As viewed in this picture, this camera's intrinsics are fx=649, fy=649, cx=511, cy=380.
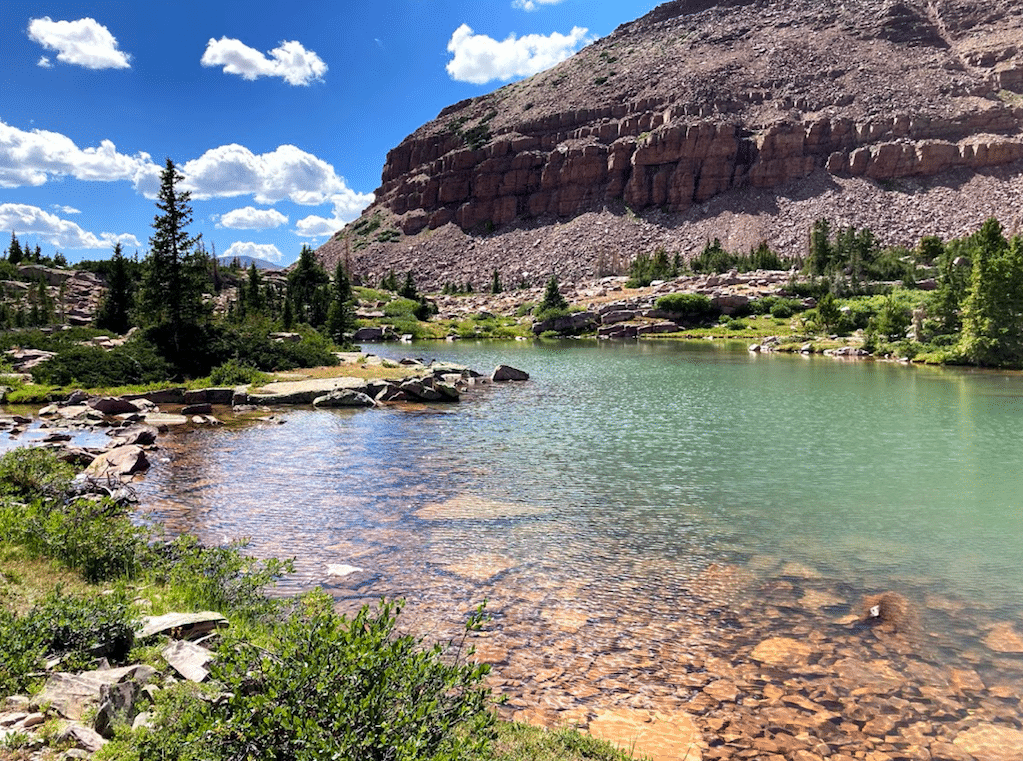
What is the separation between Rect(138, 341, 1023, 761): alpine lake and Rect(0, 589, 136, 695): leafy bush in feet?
11.6

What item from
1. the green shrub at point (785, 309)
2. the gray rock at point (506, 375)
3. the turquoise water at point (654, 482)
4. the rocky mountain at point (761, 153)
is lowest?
the turquoise water at point (654, 482)

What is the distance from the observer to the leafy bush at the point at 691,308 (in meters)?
86.2

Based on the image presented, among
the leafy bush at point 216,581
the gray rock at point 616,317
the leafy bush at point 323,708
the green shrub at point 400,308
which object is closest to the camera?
the leafy bush at point 323,708

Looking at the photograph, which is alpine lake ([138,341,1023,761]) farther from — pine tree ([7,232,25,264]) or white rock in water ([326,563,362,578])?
pine tree ([7,232,25,264])

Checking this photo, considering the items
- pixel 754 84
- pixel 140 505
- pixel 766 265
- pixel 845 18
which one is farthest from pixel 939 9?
pixel 140 505

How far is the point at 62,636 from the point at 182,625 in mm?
1188

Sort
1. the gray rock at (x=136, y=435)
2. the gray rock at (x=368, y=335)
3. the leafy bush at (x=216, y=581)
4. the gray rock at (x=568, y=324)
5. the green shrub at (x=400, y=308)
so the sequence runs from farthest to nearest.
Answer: the green shrub at (x=400, y=308), the gray rock at (x=568, y=324), the gray rock at (x=368, y=335), the gray rock at (x=136, y=435), the leafy bush at (x=216, y=581)

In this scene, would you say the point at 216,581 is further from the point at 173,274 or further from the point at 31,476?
the point at 173,274

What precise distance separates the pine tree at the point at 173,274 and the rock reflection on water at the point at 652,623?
23621mm

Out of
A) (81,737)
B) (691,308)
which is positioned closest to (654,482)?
(81,737)

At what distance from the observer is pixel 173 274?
3744cm

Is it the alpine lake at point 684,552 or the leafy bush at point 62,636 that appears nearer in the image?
the leafy bush at point 62,636

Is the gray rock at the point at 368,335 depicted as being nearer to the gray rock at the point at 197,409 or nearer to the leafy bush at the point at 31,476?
the gray rock at the point at 197,409

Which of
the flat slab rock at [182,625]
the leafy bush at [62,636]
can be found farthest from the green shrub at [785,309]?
the leafy bush at [62,636]
